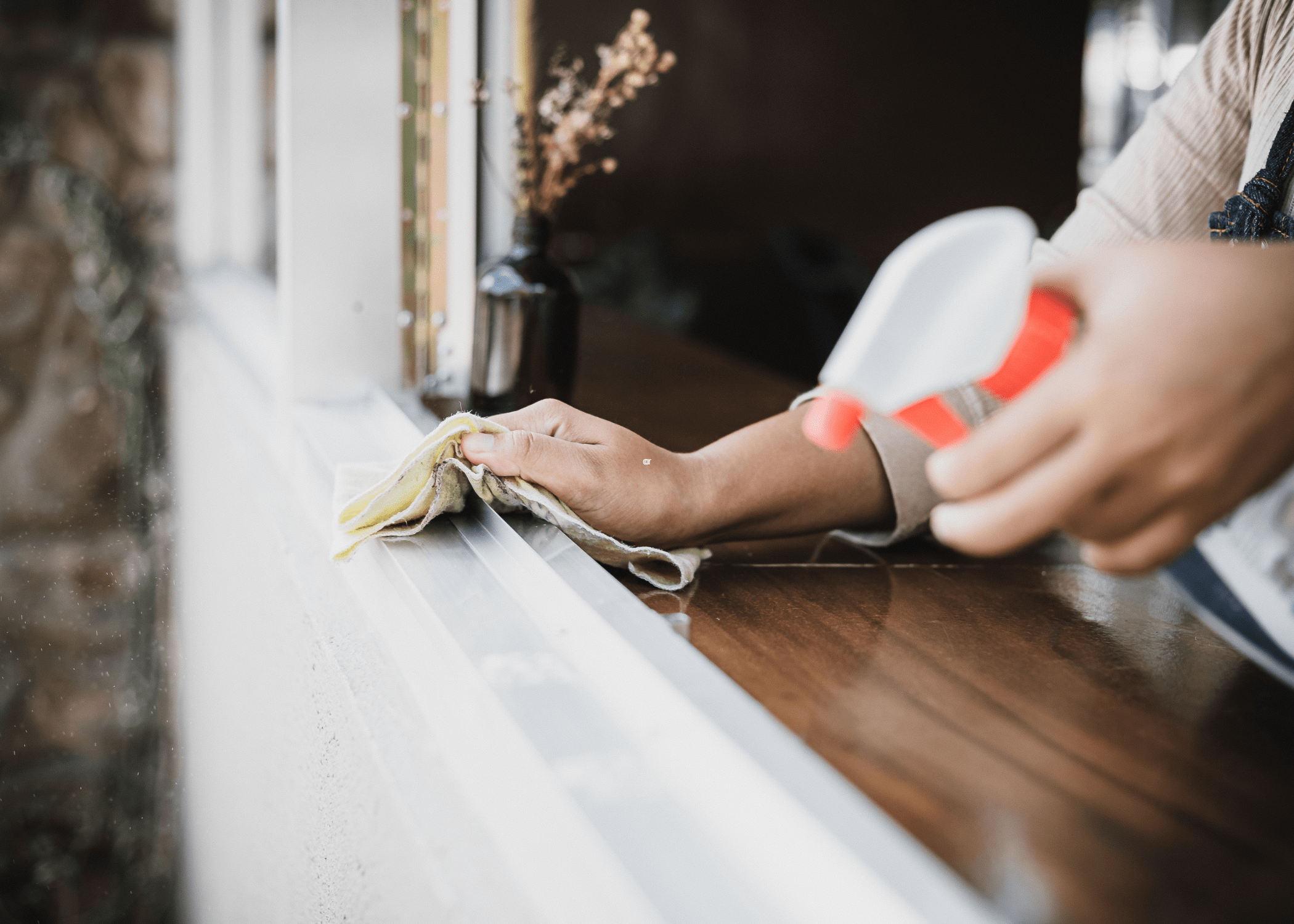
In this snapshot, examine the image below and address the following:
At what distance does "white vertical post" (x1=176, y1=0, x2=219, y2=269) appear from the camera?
6.99 ft

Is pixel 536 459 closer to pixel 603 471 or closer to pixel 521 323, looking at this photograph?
pixel 603 471

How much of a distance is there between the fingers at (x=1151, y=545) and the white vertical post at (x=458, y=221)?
912 mm

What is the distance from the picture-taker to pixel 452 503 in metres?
0.77

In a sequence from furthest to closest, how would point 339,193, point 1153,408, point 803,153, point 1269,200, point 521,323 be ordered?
point 803,153, point 339,193, point 521,323, point 1269,200, point 1153,408

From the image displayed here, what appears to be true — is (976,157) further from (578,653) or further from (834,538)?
(578,653)

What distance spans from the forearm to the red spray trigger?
0.38 metres

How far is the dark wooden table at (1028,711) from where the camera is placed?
391 millimetres

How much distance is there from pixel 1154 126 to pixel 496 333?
63 cm

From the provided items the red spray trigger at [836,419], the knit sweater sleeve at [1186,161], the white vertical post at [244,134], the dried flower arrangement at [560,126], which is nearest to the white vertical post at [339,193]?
the dried flower arrangement at [560,126]

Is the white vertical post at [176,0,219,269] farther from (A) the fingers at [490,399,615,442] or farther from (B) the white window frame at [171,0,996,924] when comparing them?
(A) the fingers at [490,399,615,442]

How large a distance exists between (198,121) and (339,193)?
1161mm

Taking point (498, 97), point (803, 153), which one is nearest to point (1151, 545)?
point (498, 97)

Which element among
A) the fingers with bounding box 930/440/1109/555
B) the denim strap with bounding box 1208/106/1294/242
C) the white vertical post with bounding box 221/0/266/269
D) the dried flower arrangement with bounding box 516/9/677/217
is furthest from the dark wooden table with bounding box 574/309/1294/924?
the white vertical post with bounding box 221/0/266/269

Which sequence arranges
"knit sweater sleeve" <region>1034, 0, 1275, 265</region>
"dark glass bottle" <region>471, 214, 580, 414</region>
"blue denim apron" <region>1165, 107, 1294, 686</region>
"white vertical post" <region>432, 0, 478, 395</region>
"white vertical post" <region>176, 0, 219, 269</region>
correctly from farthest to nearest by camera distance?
"white vertical post" <region>176, 0, 219, 269</region> → "white vertical post" <region>432, 0, 478, 395</region> → "dark glass bottle" <region>471, 214, 580, 414</region> → "knit sweater sleeve" <region>1034, 0, 1275, 265</region> → "blue denim apron" <region>1165, 107, 1294, 686</region>
